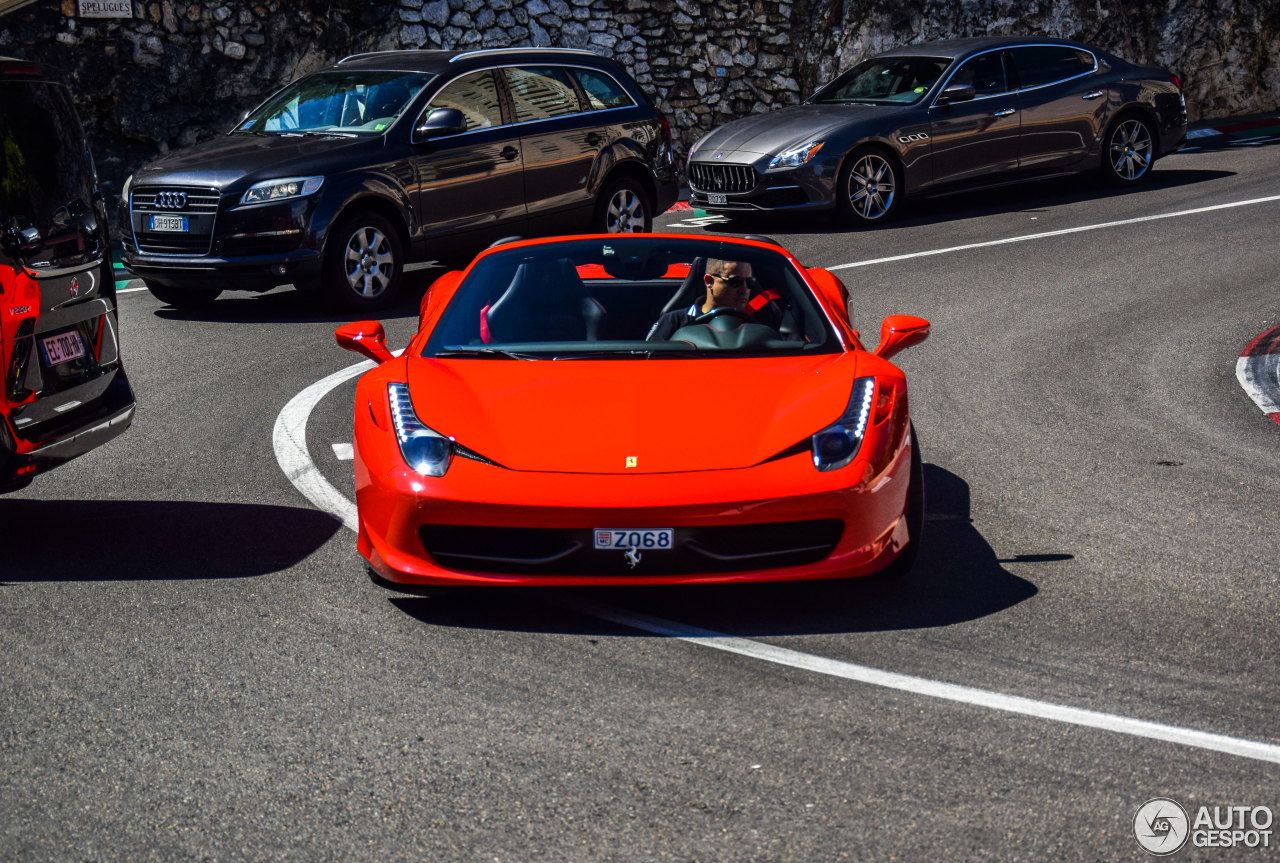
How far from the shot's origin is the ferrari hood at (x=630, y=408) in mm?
5199

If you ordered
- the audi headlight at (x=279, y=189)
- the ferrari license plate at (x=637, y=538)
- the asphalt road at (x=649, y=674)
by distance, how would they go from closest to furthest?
the asphalt road at (x=649, y=674) → the ferrari license plate at (x=637, y=538) → the audi headlight at (x=279, y=189)

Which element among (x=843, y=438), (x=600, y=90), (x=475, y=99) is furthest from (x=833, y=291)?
(x=600, y=90)

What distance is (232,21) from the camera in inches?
711

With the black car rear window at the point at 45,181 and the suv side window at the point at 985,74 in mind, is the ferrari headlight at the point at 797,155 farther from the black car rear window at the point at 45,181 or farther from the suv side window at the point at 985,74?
the black car rear window at the point at 45,181

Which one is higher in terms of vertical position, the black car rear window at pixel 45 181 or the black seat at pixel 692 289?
the black car rear window at pixel 45 181

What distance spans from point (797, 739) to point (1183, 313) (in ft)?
24.8

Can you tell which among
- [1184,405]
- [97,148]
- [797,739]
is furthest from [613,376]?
[97,148]

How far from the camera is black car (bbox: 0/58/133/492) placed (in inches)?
228

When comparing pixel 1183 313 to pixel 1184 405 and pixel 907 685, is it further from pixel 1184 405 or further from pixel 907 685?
pixel 907 685

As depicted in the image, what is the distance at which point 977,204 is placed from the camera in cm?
1653

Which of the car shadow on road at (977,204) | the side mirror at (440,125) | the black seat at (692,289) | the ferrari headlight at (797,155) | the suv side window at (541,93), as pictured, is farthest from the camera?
the car shadow on road at (977,204)

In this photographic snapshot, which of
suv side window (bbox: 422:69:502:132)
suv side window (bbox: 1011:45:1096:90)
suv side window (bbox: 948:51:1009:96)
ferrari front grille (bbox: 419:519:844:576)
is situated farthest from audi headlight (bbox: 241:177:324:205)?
suv side window (bbox: 1011:45:1096:90)

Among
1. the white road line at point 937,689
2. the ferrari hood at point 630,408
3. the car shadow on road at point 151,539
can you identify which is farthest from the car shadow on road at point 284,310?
the ferrari hood at point 630,408

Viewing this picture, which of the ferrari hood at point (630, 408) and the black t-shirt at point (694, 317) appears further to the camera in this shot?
the black t-shirt at point (694, 317)
